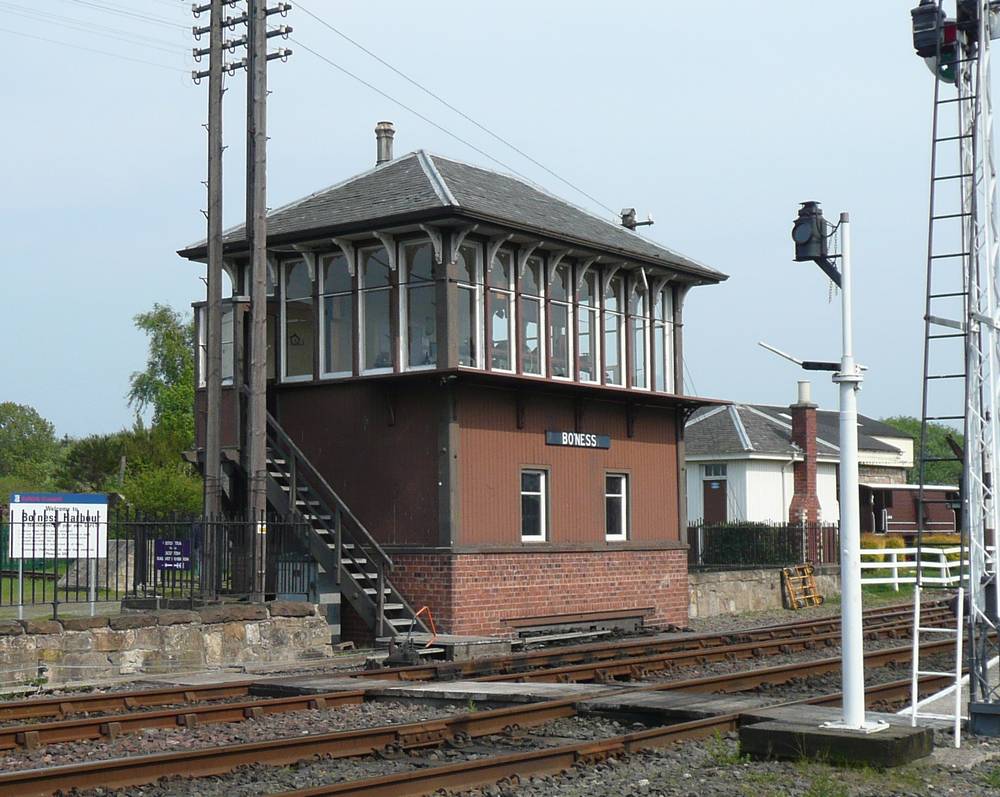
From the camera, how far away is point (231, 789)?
357 inches

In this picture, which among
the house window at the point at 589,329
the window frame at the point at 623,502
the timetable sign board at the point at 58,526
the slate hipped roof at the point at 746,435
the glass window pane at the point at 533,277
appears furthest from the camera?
the slate hipped roof at the point at 746,435

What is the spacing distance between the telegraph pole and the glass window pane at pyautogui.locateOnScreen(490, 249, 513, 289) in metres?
3.81

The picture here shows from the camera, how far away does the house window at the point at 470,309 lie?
846 inches

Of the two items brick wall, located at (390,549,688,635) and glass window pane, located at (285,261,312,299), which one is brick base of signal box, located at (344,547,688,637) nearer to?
brick wall, located at (390,549,688,635)

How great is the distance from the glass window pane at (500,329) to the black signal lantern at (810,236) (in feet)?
39.8

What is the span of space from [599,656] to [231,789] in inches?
413

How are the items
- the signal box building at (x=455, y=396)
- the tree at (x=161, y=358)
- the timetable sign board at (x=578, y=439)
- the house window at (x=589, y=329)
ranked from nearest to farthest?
the signal box building at (x=455, y=396) → the timetable sign board at (x=578, y=439) → the house window at (x=589, y=329) → the tree at (x=161, y=358)

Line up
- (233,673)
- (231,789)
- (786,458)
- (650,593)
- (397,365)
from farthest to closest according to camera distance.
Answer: (786,458), (650,593), (397,365), (233,673), (231,789)

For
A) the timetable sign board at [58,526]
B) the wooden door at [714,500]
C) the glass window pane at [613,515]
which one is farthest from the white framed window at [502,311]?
the wooden door at [714,500]

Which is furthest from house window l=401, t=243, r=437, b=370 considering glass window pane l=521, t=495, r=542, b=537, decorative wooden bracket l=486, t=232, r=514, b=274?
glass window pane l=521, t=495, r=542, b=537

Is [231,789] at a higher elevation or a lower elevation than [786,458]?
lower

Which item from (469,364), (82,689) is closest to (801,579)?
(469,364)

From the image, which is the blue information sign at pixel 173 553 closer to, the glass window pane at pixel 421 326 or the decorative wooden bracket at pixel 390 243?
the glass window pane at pixel 421 326

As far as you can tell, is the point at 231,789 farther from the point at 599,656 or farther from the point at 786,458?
the point at 786,458
